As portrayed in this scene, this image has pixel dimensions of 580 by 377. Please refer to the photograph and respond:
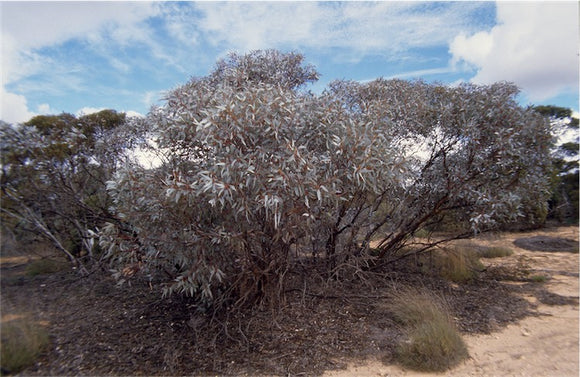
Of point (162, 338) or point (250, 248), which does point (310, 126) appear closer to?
point (250, 248)

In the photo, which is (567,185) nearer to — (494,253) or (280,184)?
(494,253)

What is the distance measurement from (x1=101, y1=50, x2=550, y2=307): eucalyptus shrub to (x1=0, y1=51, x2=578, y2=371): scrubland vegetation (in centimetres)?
2

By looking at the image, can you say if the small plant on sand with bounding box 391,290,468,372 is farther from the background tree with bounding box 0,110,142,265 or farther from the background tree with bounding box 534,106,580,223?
the background tree with bounding box 534,106,580,223

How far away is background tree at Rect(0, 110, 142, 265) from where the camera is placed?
489 cm

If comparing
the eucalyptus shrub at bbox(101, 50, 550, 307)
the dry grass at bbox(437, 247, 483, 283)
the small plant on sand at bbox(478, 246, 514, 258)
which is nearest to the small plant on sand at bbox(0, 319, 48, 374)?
the eucalyptus shrub at bbox(101, 50, 550, 307)

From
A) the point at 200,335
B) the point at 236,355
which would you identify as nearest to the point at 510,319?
the point at 236,355

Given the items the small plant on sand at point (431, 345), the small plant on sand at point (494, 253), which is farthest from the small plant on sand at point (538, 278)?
the small plant on sand at point (431, 345)

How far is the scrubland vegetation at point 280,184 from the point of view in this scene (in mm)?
3498

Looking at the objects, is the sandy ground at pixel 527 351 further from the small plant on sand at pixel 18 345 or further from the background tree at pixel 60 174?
the background tree at pixel 60 174

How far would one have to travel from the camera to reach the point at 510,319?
5016 millimetres

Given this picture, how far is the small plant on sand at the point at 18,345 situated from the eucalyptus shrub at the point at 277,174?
3.16 feet

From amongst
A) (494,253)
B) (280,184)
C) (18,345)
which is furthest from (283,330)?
(494,253)

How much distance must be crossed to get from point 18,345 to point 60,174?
2854 mm

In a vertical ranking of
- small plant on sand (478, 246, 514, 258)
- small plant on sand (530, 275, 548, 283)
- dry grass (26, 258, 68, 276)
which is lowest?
small plant on sand (530, 275, 548, 283)
